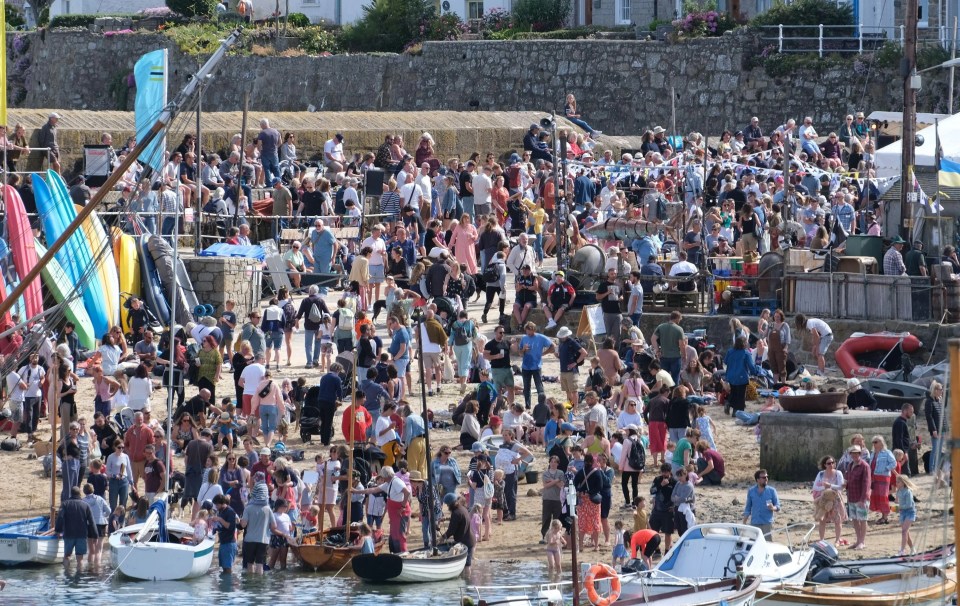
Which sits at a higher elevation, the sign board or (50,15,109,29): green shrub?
(50,15,109,29): green shrub

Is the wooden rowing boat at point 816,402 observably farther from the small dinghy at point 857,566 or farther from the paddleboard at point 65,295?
the paddleboard at point 65,295

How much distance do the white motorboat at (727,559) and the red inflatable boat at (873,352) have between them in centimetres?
800

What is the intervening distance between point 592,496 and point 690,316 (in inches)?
320

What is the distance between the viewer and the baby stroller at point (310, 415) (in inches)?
965

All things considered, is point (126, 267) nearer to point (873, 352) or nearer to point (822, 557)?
point (873, 352)

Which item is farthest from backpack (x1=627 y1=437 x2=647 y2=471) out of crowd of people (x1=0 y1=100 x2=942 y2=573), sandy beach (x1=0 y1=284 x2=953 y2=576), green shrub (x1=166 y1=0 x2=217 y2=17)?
green shrub (x1=166 y1=0 x2=217 y2=17)

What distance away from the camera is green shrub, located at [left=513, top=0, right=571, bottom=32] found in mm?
51781

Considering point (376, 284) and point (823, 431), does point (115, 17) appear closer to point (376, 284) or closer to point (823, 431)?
point (376, 284)

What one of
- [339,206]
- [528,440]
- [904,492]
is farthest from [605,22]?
[904,492]

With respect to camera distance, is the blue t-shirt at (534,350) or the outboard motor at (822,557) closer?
the outboard motor at (822,557)

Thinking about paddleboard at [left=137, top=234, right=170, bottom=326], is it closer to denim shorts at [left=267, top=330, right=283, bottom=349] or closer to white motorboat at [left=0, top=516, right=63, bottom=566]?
denim shorts at [left=267, top=330, right=283, bottom=349]

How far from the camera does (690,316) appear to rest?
28891 mm

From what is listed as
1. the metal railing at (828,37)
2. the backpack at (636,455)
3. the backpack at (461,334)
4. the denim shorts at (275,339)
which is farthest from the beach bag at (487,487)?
the metal railing at (828,37)

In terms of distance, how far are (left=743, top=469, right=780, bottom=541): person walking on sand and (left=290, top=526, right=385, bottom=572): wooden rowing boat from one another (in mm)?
3992
